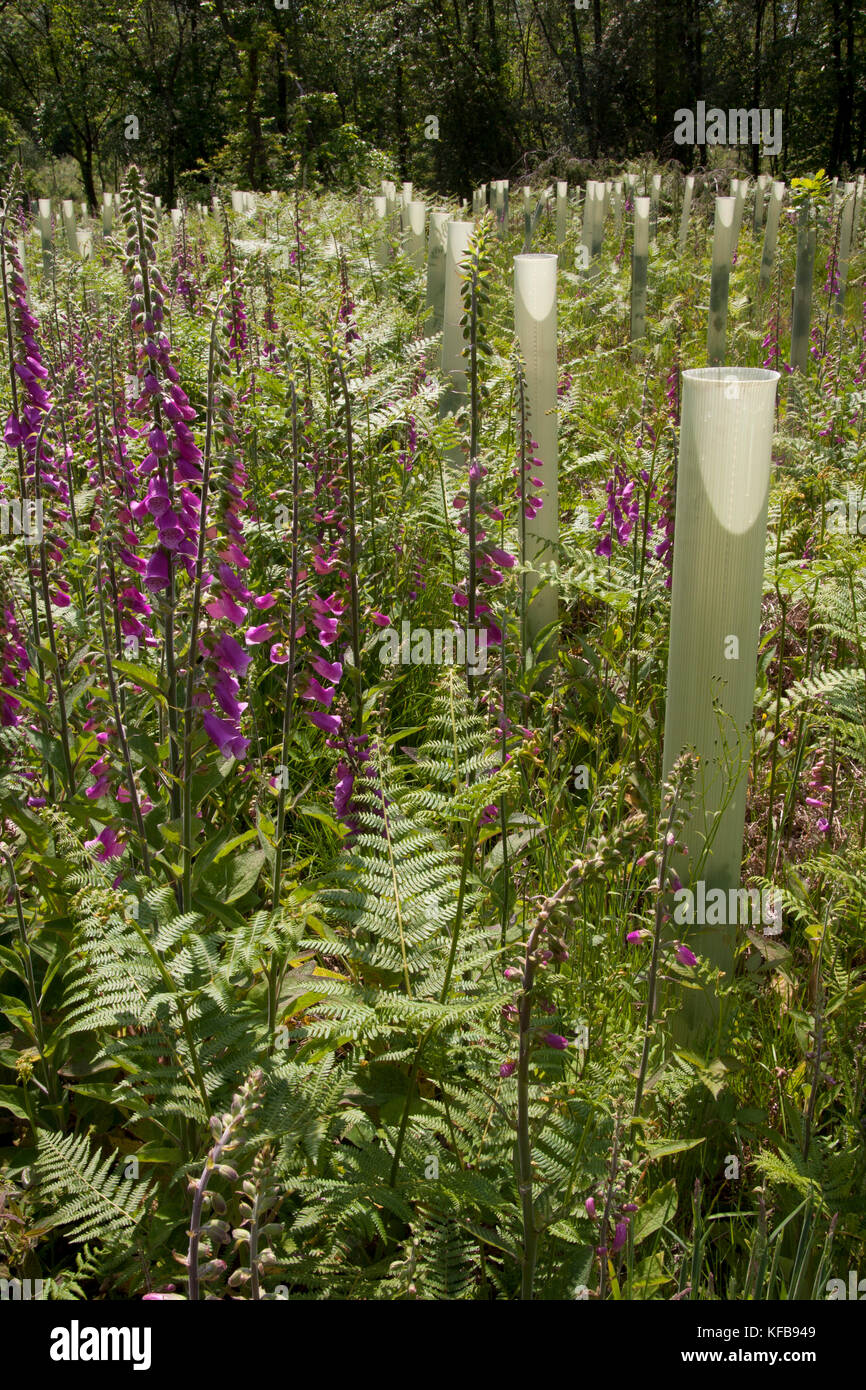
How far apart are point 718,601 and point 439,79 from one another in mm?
42667

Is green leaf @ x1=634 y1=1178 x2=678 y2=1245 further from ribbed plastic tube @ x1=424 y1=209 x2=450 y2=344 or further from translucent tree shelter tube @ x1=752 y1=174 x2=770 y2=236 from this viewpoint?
translucent tree shelter tube @ x1=752 y1=174 x2=770 y2=236

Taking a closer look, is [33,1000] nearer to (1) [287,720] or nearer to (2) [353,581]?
(1) [287,720]

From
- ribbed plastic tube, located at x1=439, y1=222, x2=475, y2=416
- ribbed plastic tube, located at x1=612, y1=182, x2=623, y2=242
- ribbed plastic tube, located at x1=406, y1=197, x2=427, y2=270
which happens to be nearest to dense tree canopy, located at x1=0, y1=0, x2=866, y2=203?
ribbed plastic tube, located at x1=612, y1=182, x2=623, y2=242

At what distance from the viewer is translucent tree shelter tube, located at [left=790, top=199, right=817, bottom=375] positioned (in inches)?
262

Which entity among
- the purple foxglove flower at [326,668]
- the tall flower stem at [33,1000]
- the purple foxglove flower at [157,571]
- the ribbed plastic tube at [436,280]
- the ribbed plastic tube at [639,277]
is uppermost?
the ribbed plastic tube at [639,277]

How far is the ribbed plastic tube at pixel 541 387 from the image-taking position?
3574 millimetres

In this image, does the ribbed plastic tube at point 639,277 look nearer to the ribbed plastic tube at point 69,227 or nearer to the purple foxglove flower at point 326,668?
the ribbed plastic tube at point 69,227

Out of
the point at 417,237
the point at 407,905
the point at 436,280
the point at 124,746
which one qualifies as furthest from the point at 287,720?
the point at 417,237

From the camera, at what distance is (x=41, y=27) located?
4000 cm

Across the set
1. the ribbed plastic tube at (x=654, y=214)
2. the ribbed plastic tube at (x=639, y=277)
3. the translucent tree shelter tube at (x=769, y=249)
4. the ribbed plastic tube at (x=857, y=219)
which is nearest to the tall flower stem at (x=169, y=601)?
the ribbed plastic tube at (x=639, y=277)

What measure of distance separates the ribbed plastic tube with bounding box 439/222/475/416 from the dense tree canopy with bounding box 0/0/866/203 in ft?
94.6

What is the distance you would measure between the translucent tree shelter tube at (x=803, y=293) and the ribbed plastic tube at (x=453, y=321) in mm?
2648

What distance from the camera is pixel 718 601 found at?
2.12m

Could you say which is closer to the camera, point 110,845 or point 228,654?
point 228,654
